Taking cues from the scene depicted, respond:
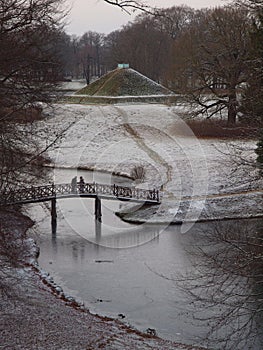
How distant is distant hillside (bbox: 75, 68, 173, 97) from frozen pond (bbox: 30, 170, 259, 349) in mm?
32560

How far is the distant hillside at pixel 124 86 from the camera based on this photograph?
5797 centimetres

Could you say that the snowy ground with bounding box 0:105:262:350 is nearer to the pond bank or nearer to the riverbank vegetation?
the pond bank

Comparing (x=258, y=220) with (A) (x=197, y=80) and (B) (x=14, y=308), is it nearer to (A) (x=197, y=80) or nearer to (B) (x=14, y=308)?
(B) (x=14, y=308)

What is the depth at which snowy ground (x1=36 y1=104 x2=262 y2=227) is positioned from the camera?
2528 centimetres

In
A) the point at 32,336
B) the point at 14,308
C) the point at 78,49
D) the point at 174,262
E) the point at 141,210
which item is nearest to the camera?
the point at 32,336

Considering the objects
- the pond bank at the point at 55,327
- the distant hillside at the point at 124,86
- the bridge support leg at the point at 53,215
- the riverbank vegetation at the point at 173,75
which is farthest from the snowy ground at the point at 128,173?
the distant hillside at the point at 124,86

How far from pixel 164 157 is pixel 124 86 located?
79.0 ft

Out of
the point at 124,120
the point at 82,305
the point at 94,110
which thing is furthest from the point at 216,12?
the point at 82,305

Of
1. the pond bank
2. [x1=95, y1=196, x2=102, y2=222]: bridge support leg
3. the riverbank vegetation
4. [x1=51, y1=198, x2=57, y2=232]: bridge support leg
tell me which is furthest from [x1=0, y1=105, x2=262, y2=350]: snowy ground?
[x1=51, y1=198, x2=57, y2=232]: bridge support leg

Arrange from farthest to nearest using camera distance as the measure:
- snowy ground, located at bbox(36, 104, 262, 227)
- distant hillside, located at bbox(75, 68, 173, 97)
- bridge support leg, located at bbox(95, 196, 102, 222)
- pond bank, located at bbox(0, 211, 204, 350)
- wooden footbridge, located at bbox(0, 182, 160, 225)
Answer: distant hillside, located at bbox(75, 68, 173, 97), snowy ground, located at bbox(36, 104, 262, 227), bridge support leg, located at bbox(95, 196, 102, 222), wooden footbridge, located at bbox(0, 182, 160, 225), pond bank, located at bbox(0, 211, 204, 350)

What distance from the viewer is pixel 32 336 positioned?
12039 millimetres

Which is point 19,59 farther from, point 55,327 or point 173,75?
point 173,75

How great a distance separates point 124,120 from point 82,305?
35.3 metres

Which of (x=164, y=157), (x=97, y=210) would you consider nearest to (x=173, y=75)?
(x=164, y=157)
